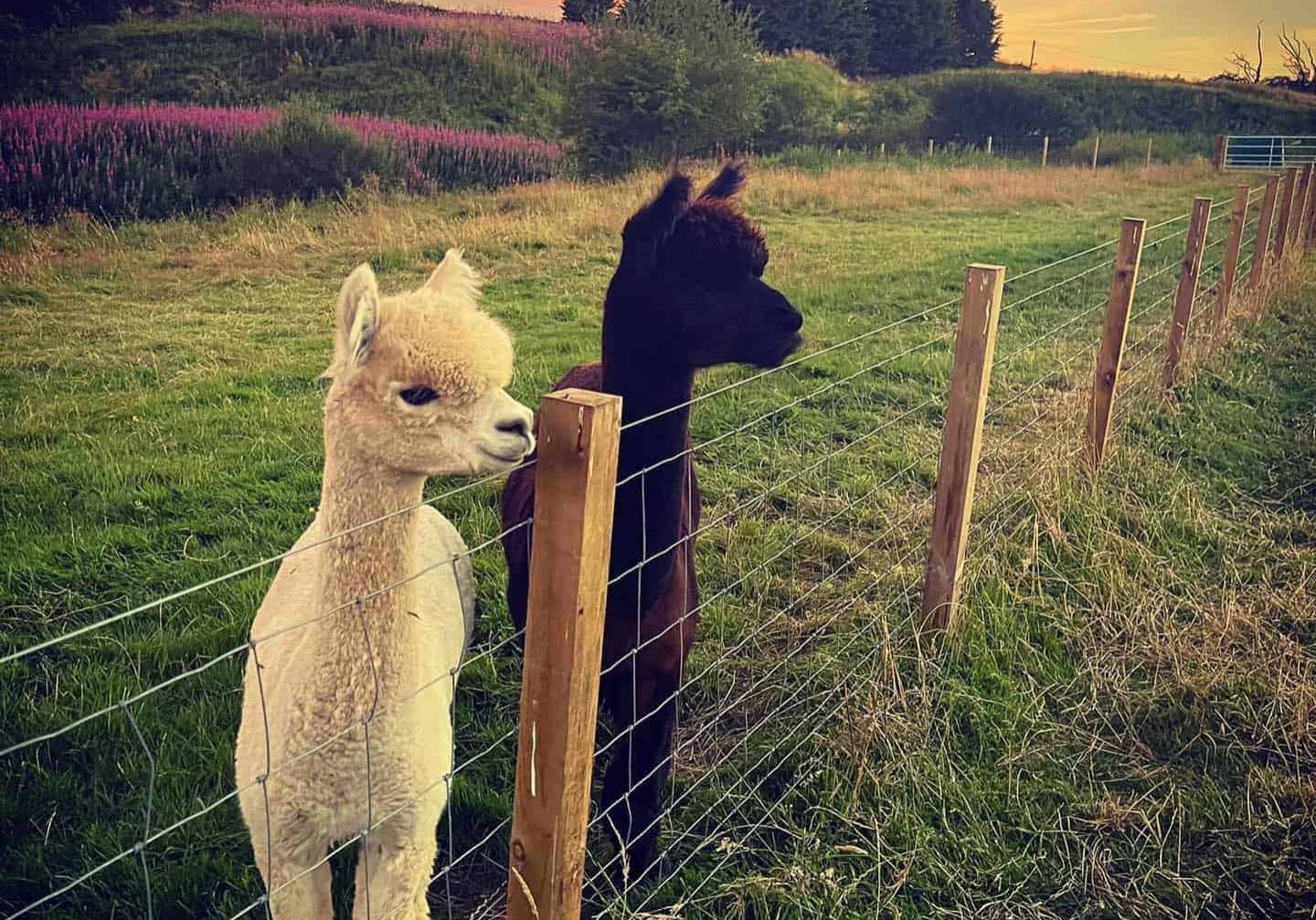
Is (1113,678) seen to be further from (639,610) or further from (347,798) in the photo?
(347,798)

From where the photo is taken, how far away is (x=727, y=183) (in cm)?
364

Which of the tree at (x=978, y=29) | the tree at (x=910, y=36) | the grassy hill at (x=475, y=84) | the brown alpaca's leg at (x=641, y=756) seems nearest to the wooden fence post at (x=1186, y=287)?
the brown alpaca's leg at (x=641, y=756)

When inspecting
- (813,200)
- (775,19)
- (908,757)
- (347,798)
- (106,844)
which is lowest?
(106,844)

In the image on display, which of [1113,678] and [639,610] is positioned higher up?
[639,610]

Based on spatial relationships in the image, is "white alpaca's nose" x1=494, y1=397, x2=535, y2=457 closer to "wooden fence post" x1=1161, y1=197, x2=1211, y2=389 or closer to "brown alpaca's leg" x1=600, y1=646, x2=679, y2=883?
"brown alpaca's leg" x1=600, y1=646, x2=679, y2=883

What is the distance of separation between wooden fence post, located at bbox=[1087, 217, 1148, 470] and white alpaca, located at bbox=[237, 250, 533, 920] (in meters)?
3.91

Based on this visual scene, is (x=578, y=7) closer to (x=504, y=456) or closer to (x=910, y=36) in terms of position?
(x=910, y=36)

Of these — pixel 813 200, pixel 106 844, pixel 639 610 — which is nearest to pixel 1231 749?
pixel 639 610

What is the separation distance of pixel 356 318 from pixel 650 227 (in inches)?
59.6

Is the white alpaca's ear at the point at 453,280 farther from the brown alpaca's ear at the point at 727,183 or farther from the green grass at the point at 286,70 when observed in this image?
the green grass at the point at 286,70

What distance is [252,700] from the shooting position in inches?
90.4

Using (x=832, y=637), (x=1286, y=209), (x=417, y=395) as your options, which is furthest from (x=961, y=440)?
(x=1286, y=209)

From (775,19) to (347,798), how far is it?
4505 centimetres

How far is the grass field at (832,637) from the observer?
109 inches
